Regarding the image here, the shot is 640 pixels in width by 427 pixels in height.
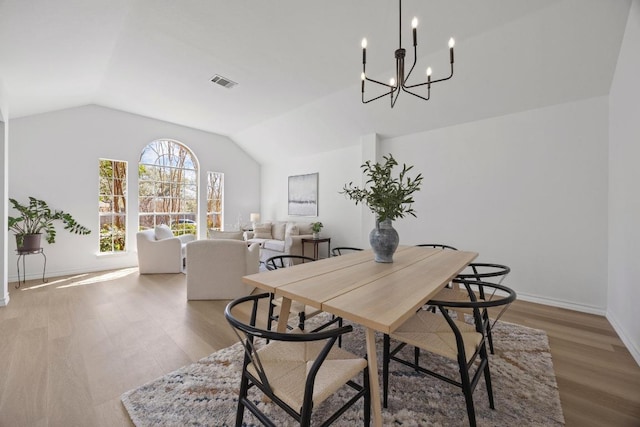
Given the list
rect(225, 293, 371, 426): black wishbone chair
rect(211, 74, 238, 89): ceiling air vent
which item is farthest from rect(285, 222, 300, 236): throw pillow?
rect(225, 293, 371, 426): black wishbone chair

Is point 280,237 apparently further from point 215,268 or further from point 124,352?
point 124,352

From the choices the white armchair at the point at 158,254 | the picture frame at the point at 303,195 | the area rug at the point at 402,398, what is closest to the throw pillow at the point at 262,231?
the picture frame at the point at 303,195

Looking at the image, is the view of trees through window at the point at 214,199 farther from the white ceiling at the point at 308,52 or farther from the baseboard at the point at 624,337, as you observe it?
the baseboard at the point at 624,337

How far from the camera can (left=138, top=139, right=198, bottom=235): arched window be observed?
545 cm

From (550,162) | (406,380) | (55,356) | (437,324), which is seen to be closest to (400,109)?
(550,162)

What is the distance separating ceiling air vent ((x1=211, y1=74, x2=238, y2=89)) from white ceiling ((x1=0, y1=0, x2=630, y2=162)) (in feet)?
0.39

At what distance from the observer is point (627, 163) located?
2316 mm

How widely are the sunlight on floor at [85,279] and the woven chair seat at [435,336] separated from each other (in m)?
4.62

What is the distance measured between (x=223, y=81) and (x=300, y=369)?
4.03 m

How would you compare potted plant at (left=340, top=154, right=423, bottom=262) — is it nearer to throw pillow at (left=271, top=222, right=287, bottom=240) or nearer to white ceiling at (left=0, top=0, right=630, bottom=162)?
white ceiling at (left=0, top=0, right=630, bottom=162)

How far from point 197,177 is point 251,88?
2.91 m

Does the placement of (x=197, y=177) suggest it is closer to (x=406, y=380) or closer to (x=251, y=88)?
(x=251, y=88)

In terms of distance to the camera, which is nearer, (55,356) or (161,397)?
(161,397)

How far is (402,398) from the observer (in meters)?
1.59
